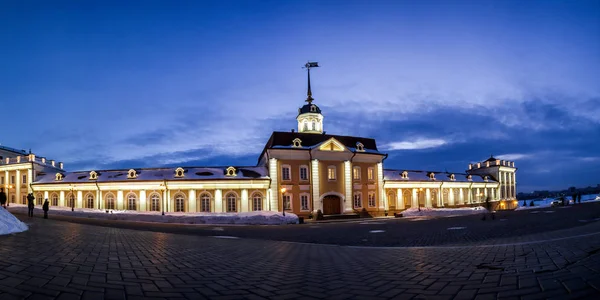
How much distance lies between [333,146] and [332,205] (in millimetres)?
7661

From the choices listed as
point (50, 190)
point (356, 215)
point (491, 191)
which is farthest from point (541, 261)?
point (491, 191)

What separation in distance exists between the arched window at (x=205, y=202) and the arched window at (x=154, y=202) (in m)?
5.52

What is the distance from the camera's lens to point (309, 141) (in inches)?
1724

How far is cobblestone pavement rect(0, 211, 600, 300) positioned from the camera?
4.64 m

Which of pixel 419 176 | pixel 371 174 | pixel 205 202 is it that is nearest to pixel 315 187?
pixel 371 174

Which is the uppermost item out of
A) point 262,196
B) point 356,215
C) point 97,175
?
point 97,175

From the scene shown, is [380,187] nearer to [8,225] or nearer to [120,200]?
[120,200]

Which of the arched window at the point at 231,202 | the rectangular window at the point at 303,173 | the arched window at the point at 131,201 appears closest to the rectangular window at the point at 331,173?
the rectangular window at the point at 303,173

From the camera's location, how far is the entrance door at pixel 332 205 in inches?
1673

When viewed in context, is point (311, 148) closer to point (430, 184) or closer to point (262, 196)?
point (262, 196)

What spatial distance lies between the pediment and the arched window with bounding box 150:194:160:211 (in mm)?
21537

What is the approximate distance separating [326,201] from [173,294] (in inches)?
1522

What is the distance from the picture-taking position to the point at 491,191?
69.9 m

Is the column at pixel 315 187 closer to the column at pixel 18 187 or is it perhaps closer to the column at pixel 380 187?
the column at pixel 380 187
